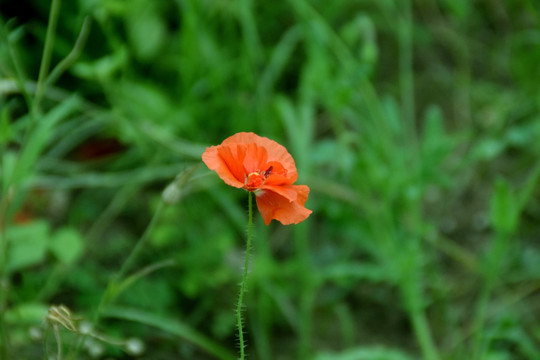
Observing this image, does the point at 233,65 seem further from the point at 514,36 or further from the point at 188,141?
the point at 514,36

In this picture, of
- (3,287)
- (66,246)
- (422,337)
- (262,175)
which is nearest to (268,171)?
(262,175)

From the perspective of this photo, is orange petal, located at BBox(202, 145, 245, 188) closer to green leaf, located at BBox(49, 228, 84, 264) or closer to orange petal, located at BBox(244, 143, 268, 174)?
orange petal, located at BBox(244, 143, 268, 174)

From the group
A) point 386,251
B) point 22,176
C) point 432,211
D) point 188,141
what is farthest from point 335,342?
point 22,176

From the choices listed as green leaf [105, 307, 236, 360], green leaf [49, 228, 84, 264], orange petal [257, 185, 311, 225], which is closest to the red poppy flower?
orange petal [257, 185, 311, 225]

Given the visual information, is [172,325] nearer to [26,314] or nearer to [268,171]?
[26,314]

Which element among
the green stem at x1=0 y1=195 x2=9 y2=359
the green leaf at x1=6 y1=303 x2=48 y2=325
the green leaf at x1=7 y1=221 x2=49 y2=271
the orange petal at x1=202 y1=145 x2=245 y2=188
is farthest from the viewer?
the green leaf at x1=7 y1=221 x2=49 y2=271

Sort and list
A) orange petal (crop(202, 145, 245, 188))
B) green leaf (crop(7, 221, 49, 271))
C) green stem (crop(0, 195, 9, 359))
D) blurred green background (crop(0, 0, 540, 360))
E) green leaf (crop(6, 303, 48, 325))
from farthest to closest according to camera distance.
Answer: blurred green background (crop(0, 0, 540, 360))
green leaf (crop(7, 221, 49, 271))
green leaf (crop(6, 303, 48, 325))
green stem (crop(0, 195, 9, 359))
orange petal (crop(202, 145, 245, 188))

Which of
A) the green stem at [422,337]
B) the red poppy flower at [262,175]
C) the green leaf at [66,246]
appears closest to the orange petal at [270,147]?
the red poppy flower at [262,175]
